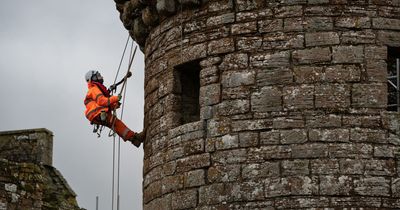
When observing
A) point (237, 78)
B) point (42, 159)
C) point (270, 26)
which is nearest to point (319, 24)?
point (270, 26)

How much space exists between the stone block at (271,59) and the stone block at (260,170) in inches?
39.7

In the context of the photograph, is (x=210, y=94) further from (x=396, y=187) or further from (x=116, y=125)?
(x=396, y=187)

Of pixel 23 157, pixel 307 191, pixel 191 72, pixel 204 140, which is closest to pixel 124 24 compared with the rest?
pixel 191 72

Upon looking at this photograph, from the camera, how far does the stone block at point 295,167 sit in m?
12.1

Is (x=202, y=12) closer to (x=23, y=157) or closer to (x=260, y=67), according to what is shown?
(x=260, y=67)

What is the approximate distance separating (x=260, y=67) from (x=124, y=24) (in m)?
2.56

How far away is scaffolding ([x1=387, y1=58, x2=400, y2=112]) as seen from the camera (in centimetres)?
1274

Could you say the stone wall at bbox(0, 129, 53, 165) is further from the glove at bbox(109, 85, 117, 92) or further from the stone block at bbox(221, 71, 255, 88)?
the stone block at bbox(221, 71, 255, 88)

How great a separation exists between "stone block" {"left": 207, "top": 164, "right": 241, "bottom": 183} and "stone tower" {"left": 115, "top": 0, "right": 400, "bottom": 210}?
1 cm

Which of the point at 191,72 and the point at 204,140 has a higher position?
the point at 191,72

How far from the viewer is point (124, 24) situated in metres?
14.6

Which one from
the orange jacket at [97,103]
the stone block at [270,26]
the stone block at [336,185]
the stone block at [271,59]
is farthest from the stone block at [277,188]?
the orange jacket at [97,103]

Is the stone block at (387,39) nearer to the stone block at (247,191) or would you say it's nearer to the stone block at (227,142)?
the stone block at (227,142)

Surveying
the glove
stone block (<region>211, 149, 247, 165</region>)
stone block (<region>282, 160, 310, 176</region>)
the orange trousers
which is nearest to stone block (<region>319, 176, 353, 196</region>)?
stone block (<region>282, 160, 310, 176</region>)
